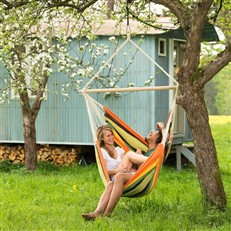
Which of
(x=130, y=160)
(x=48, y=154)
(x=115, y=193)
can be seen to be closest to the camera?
(x=115, y=193)

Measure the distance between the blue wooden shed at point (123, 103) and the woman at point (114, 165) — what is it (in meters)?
4.21

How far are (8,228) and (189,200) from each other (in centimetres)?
248

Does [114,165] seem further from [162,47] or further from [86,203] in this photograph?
[162,47]

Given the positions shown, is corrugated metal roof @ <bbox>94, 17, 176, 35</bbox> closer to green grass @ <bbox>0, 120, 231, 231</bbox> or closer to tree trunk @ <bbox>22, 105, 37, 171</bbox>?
tree trunk @ <bbox>22, 105, 37, 171</bbox>

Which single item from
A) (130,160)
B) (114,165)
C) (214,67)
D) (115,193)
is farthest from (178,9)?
(115,193)

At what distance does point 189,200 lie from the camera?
8.24 metres

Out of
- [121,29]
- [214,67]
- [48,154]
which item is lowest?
[48,154]

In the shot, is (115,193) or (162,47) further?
(162,47)

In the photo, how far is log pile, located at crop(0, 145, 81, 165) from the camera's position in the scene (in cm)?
1328

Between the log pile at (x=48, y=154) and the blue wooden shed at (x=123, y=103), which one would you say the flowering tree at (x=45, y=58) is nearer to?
the blue wooden shed at (x=123, y=103)

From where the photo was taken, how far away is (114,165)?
24.6 feet

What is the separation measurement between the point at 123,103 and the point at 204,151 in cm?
556

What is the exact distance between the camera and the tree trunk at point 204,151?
7137 millimetres

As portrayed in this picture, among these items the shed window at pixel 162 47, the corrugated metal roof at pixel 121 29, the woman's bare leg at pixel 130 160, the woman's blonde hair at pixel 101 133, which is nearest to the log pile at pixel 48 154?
the corrugated metal roof at pixel 121 29
